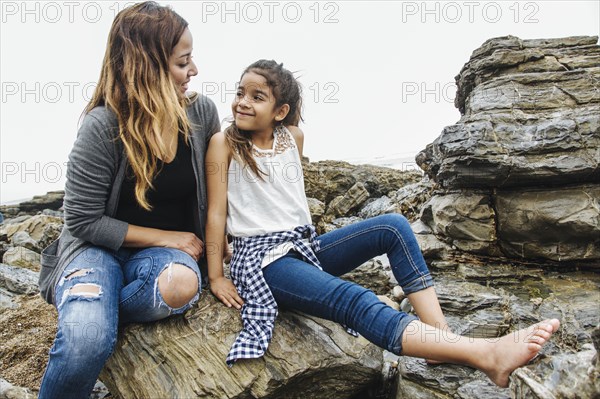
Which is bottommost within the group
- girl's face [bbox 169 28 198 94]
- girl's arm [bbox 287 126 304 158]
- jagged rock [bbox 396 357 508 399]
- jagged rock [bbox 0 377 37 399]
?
jagged rock [bbox 0 377 37 399]

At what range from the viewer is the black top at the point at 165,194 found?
3289mm

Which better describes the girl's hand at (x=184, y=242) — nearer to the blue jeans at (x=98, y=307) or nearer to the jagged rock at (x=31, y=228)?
the blue jeans at (x=98, y=307)

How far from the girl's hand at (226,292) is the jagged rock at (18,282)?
4.02m

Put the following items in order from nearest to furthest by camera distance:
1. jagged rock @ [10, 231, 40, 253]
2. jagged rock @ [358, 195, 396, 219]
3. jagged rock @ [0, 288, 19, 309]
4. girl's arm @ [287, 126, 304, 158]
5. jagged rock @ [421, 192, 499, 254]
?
girl's arm @ [287, 126, 304, 158] → jagged rock @ [421, 192, 499, 254] → jagged rock @ [0, 288, 19, 309] → jagged rock @ [358, 195, 396, 219] → jagged rock @ [10, 231, 40, 253]

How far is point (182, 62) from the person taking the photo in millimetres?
3371

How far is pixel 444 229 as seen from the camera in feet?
16.2

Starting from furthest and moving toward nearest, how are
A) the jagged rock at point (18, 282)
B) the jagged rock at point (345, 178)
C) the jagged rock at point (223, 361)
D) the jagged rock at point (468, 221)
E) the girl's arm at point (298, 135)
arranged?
1. the jagged rock at point (345, 178)
2. the jagged rock at point (18, 282)
3. the jagged rock at point (468, 221)
4. the girl's arm at point (298, 135)
5. the jagged rock at point (223, 361)

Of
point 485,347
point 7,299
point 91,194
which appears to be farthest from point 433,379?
point 7,299

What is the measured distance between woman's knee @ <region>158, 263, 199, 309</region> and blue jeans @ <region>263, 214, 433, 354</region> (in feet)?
1.64

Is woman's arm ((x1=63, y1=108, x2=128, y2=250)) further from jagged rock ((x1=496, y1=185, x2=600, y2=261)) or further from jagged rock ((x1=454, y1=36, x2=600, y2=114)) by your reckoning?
jagged rock ((x1=454, y1=36, x2=600, y2=114))

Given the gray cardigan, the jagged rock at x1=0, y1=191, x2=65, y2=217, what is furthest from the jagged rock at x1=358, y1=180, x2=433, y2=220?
the jagged rock at x1=0, y1=191, x2=65, y2=217

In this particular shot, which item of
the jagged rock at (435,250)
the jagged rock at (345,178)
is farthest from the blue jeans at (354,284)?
the jagged rock at (345,178)

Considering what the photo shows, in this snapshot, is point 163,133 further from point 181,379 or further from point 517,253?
point 517,253

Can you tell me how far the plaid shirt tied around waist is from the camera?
9.84 ft
